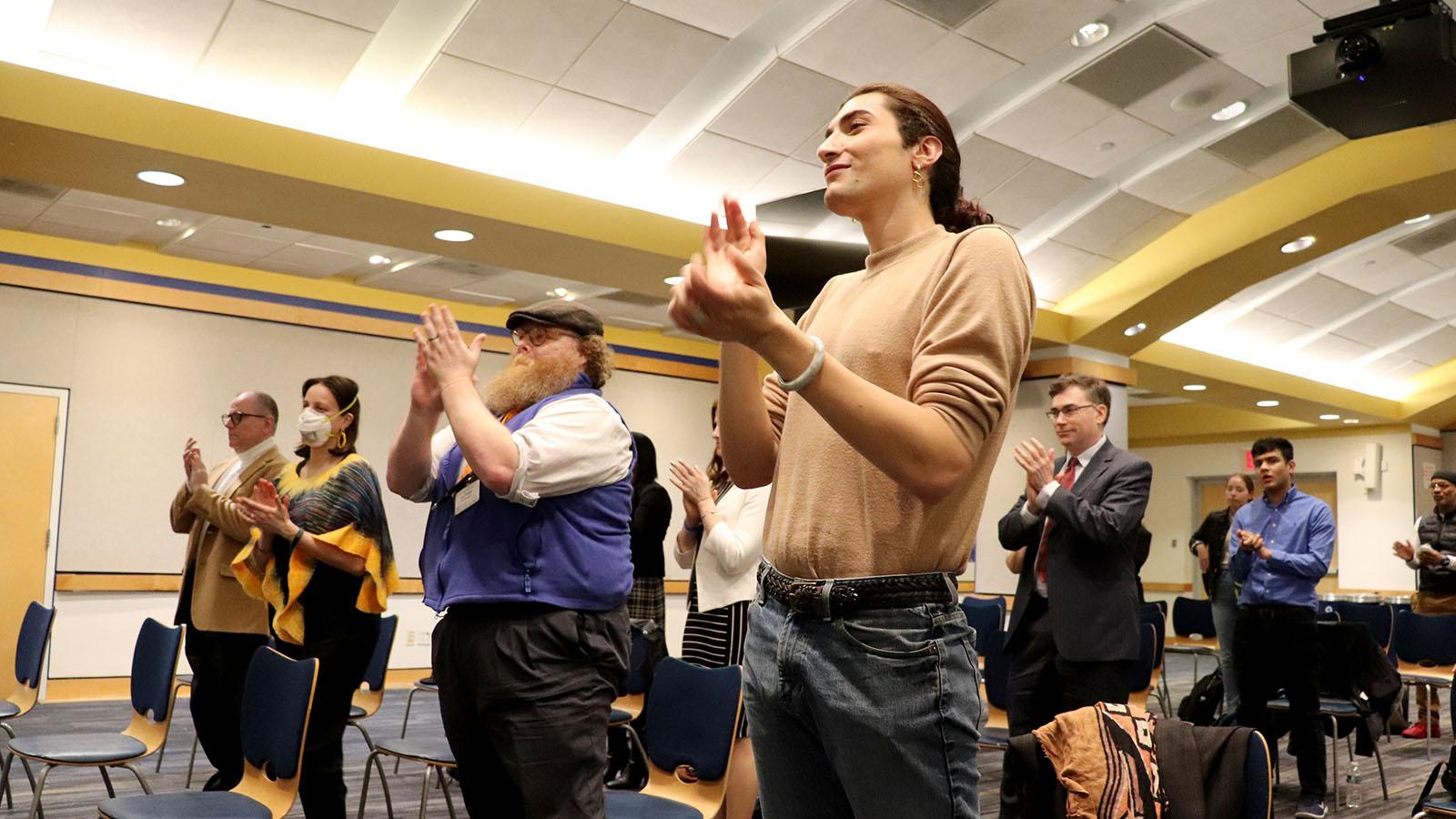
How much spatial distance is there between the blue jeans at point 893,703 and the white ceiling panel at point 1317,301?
35.3 ft

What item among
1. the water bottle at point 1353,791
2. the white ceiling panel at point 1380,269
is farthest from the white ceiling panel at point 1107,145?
the water bottle at point 1353,791

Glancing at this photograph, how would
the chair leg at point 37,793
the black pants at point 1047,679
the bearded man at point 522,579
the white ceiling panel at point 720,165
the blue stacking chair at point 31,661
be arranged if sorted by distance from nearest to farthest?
the bearded man at point 522,579, the chair leg at point 37,793, the black pants at point 1047,679, the blue stacking chair at point 31,661, the white ceiling panel at point 720,165

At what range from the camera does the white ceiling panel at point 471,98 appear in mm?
5699

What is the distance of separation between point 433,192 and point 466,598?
426cm

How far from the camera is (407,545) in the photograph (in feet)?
32.6

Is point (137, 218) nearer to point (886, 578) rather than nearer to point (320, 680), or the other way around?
point (320, 680)

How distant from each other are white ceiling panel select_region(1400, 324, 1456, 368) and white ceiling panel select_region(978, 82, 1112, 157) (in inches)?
293

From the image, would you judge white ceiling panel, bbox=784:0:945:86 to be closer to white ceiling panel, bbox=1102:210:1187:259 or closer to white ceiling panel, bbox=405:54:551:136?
white ceiling panel, bbox=405:54:551:136

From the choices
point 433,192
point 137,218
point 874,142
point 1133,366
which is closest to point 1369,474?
point 1133,366

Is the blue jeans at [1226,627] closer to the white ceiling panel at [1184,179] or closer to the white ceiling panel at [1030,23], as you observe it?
the white ceiling panel at [1184,179]

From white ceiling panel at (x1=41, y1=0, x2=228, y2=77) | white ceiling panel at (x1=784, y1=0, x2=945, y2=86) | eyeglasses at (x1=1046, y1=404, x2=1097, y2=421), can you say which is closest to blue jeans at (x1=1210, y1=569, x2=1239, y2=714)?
eyeglasses at (x1=1046, y1=404, x2=1097, y2=421)

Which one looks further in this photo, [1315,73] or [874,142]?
[1315,73]

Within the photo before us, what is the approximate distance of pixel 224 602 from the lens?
418 cm

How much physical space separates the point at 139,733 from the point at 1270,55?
688 centimetres
